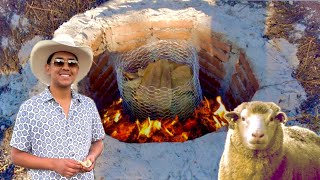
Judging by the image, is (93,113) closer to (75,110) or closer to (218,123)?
(75,110)

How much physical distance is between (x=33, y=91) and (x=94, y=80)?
0.65m

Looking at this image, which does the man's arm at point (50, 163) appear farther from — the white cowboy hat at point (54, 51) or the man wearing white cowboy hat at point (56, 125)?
the white cowboy hat at point (54, 51)

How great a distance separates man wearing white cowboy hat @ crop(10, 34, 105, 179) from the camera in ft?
6.93

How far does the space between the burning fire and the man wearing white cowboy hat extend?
135 cm

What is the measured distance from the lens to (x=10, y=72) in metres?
4.48

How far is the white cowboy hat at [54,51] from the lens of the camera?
2.19 m

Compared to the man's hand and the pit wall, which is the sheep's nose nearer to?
the man's hand

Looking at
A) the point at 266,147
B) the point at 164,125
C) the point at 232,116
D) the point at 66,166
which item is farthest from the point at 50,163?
the point at 164,125

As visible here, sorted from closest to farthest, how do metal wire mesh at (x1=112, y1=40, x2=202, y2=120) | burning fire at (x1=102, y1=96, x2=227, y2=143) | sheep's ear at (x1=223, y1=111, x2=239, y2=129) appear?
1. sheep's ear at (x1=223, y1=111, x2=239, y2=129)
2. burning fire at (x1=102, y1=96, x2=227, y2=143)
3. metal wire mesh at (x1=112, y1=40, x2=202, y2=120)

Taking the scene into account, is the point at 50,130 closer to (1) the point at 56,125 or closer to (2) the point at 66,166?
(1) the point at 56,125

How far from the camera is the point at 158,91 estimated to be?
4203 millimetres

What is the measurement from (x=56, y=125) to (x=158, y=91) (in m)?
2.12

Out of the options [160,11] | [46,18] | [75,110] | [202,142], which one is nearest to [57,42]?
[75,110]

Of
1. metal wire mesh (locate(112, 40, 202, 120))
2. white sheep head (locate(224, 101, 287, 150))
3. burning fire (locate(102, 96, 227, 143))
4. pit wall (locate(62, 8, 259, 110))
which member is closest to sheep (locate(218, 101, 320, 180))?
white sheep head (locate(224, 101, 287, 150))
